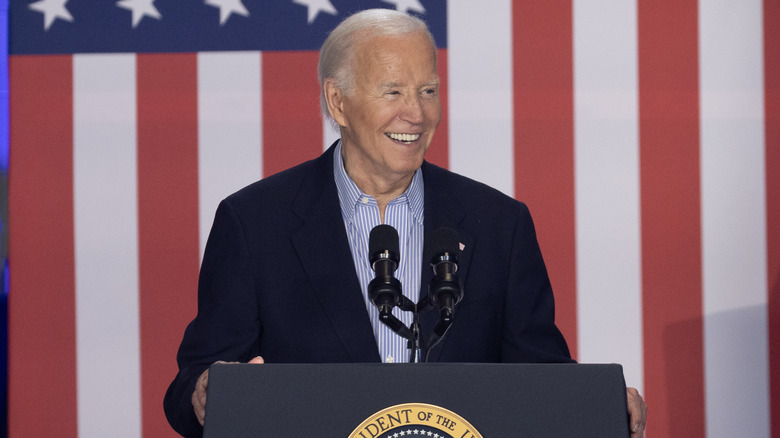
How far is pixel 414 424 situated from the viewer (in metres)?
1.00

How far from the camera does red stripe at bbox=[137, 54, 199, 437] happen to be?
2.56m

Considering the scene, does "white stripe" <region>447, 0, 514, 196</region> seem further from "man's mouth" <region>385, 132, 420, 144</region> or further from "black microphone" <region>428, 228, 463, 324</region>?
"black microphone" <region>428, 228, 463, 324</region>

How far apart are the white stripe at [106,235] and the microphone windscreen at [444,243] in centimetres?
165

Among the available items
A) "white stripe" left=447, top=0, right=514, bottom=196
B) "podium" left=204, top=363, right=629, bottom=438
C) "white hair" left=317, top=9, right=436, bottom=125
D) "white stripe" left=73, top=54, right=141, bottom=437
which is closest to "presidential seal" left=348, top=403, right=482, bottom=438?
"podium" left=204, top=363, right=629, bottom=438

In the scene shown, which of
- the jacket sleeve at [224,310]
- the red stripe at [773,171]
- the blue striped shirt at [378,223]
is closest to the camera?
the jacket sleeve at [224,310]

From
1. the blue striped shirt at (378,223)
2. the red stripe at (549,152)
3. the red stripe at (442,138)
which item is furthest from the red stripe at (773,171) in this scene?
the blue striped shirt at (378,223)

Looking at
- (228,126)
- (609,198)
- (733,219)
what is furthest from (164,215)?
(733,219)

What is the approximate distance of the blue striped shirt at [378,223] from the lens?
5.25 feet

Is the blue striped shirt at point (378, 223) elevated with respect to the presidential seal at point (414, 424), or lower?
elevated

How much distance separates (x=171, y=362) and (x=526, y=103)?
48.3 inches

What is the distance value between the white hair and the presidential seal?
0.78 meters

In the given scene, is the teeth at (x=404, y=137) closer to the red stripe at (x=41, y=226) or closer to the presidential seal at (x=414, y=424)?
the presidential seal at (x=414, y=424)

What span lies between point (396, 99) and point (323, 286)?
0.35m

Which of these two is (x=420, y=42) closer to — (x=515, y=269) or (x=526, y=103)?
(x=515, y=269)
